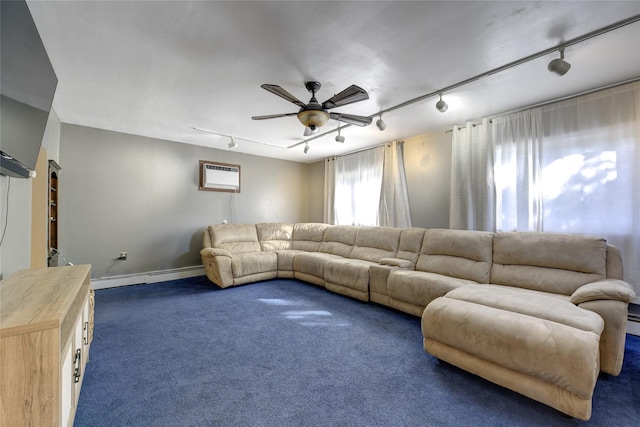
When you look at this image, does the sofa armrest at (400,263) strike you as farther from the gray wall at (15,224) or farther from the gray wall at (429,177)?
the gray wall at (15,224)

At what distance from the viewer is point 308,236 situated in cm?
531

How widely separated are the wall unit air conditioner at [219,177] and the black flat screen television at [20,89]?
3.16 m

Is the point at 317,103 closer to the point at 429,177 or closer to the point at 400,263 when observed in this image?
the point at 400,263

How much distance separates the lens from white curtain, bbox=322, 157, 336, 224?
5.67m

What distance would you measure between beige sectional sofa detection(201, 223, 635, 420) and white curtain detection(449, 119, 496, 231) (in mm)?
439

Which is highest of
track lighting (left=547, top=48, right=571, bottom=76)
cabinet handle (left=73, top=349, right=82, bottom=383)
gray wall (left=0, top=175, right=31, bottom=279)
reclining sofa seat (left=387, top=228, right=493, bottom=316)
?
track lighting (left=547, top=48, right=571, bottom=76)

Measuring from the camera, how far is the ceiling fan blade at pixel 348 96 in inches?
84.5

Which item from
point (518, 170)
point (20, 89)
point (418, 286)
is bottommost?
point (418, 286)

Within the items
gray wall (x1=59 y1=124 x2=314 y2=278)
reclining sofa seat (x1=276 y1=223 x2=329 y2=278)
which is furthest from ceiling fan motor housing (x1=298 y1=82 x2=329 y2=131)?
gray wall (x1=59 y1=124 x2=314 y2=278)

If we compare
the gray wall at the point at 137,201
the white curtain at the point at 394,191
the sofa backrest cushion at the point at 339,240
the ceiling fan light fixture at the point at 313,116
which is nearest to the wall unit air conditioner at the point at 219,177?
the gray wall at the point at 137,201

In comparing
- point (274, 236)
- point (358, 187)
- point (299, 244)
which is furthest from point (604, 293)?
point (274, 236)

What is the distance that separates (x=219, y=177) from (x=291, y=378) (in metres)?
4.11

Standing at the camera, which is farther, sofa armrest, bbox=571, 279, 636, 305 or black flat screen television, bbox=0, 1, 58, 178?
sofa armrest, bbox=571, 279, 636, 305

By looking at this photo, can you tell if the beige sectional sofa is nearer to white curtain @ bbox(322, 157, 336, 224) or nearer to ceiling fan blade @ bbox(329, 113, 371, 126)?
white curtain @ bbox(322, 157, 336, 224)
